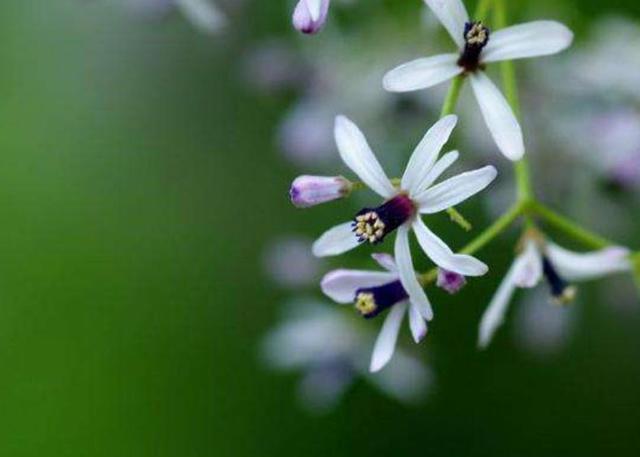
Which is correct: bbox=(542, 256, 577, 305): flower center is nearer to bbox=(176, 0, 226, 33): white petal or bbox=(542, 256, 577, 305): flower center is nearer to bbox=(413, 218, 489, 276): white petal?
bbox=(413, 218, 489, 276): white petal

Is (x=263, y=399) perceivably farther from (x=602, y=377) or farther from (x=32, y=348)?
(x=602, y=377)

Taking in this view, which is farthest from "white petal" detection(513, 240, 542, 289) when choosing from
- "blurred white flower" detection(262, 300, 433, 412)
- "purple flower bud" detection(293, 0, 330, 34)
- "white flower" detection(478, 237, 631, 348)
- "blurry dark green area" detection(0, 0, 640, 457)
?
"blurry dark green area" detection(0, 0, 640, 457)

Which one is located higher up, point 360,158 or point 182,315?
point 360,158

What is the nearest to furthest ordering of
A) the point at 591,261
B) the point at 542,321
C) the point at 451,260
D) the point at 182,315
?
the point at 451,260 → the point at 591,261 → the point at 542,321 → the point at 182,315

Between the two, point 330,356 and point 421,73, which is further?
point 330,356

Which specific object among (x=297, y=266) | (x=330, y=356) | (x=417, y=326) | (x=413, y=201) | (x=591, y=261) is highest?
(x=413, y=201)

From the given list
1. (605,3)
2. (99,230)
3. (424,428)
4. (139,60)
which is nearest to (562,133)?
(605,3)

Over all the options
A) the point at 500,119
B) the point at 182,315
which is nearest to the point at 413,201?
the point at 500,119

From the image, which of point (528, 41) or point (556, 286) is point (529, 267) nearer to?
point (556, 286)
